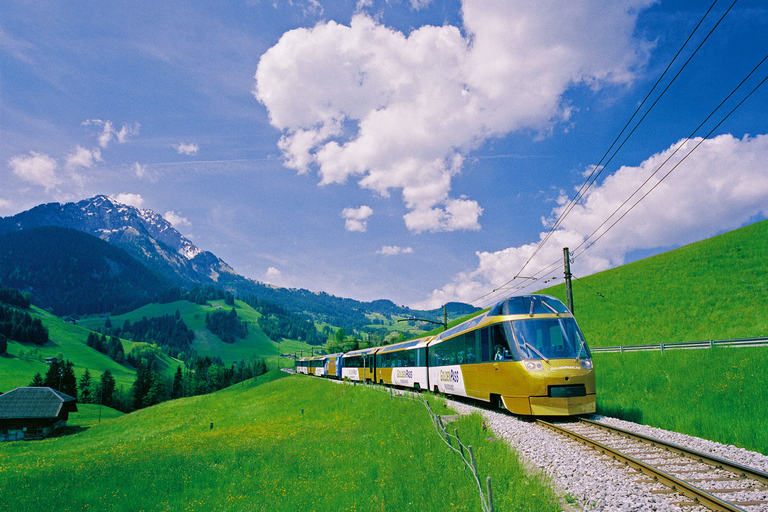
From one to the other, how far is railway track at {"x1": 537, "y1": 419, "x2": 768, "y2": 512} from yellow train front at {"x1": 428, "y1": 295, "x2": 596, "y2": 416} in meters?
1.99

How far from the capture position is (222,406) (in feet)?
203

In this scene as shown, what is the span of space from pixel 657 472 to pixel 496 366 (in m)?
7.80

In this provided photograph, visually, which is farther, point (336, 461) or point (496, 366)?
point (496, 366)

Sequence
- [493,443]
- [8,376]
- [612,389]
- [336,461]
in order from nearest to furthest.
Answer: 1. [493,443]
2. [336,461]
3. [612,389]
4. [8,376]

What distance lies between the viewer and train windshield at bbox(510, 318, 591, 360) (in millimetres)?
13539

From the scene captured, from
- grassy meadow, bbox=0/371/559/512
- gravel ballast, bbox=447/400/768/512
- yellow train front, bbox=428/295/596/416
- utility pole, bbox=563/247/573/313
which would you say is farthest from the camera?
utility pole, bbox=563/247/573/313

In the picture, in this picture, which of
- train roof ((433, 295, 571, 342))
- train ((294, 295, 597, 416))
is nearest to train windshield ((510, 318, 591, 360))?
train ((294, 295, 597, 416))

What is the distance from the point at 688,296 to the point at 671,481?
41.6m

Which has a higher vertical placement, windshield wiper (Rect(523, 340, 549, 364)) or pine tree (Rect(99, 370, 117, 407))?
A: windshield wiper (Rect(523, 340, 549, 364))

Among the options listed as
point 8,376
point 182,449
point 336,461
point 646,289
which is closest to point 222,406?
point 182,449

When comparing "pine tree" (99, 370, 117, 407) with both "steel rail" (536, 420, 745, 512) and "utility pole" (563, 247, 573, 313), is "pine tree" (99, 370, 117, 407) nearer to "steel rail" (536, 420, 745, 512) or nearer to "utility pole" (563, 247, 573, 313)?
"utility pole" (563, 247, 573, 313)

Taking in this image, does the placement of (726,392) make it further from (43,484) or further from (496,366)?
(43,484)

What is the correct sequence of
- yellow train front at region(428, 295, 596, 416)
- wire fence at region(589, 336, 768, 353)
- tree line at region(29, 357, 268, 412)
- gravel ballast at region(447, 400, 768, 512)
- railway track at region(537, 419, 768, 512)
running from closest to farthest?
railway track at region(537, 419, 768, 512) → gravel ballast at region(447, 400, 768, 512) → yellow train front at region(428, 295, 596, 416) → wire fence at region(589, 336, 768, 353) → tree line at region(29, 357, 268, 412)

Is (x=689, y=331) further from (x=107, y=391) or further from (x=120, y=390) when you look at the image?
(x=120, y=390)
